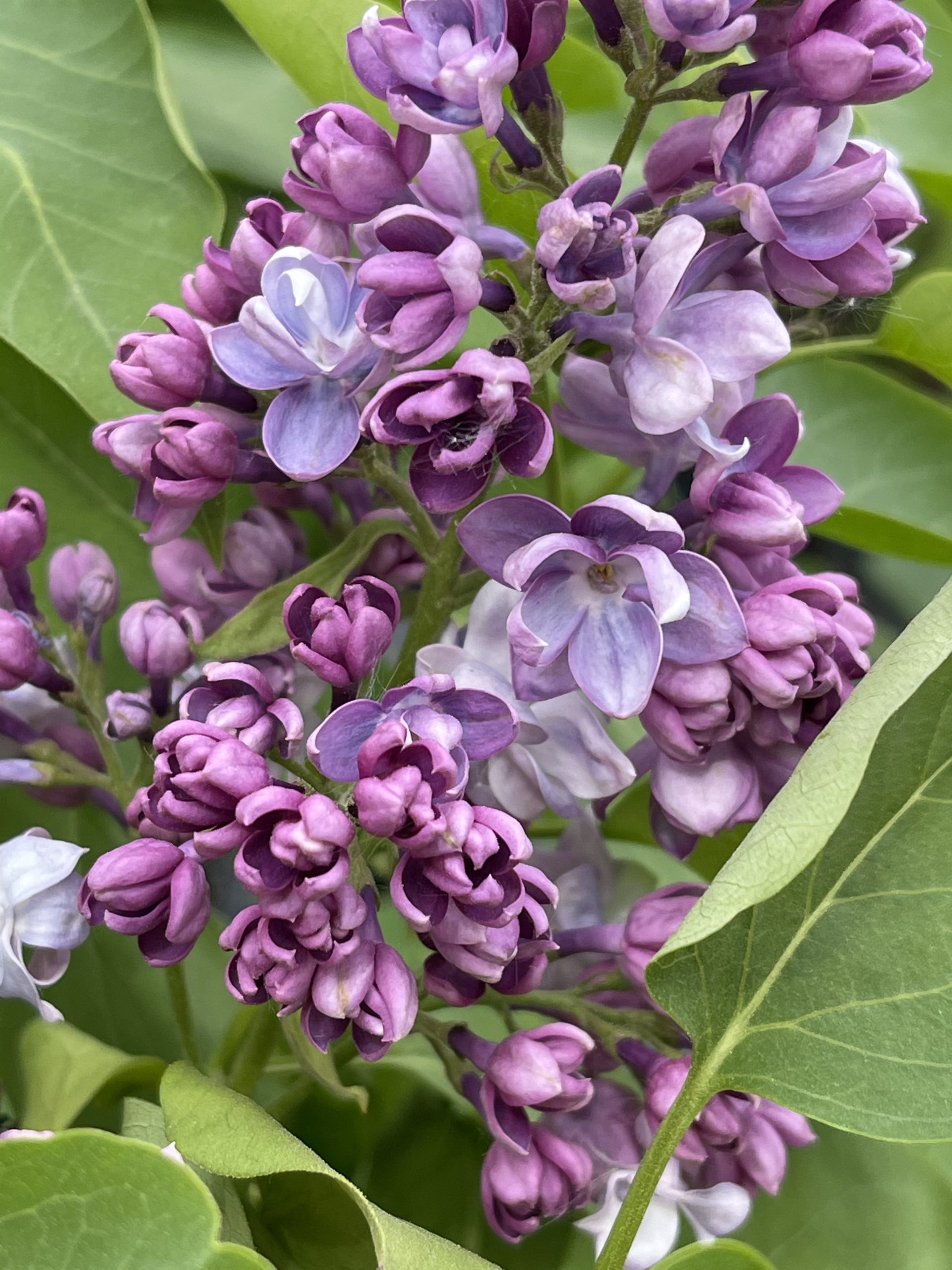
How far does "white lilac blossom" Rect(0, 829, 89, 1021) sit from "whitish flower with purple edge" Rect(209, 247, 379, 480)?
7.1 inches

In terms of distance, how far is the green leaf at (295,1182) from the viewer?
1.33ft

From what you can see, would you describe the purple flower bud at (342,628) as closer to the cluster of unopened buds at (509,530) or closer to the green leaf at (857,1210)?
the cluster of unopened buds at (509,530)

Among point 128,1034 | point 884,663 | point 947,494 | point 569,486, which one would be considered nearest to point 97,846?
point 128,1034

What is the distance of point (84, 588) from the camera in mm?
611

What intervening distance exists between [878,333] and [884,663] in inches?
13.1

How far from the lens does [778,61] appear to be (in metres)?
0.46

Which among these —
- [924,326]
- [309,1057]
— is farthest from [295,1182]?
[924,326]

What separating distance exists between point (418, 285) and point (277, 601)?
0.50ft

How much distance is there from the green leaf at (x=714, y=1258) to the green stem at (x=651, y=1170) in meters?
0.03

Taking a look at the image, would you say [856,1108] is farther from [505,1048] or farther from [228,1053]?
[228,1053]

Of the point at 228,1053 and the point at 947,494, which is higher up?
the point at 947,494

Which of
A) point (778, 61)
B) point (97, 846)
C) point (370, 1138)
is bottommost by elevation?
point (370, 1138)

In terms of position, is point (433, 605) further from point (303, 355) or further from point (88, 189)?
point (88, 189)

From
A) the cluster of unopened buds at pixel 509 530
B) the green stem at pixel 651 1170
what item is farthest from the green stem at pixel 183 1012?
the green stem at pixel 651 1170
